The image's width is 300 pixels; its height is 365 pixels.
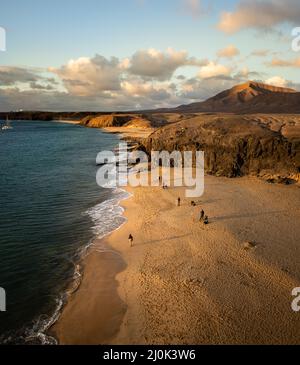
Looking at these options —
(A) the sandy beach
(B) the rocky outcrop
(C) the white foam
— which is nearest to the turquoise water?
(C) the white foam

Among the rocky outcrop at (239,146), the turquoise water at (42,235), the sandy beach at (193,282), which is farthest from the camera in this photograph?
the rocky outcrop at (239,146)

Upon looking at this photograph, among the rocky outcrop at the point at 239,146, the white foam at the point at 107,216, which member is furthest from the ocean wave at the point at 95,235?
the rocky outcrop at the point at 239,146

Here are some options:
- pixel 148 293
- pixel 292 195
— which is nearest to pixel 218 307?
pixel 148 293

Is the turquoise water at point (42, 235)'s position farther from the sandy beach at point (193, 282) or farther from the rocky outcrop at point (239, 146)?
the rocky outcrop at point (239, 146)

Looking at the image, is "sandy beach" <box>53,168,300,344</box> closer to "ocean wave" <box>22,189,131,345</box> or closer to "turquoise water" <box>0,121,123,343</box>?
"ocean wave" <box>22,189,131,345</box>

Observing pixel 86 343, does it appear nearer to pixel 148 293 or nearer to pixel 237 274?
pixel 148 293

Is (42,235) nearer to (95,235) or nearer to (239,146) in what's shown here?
(95,235)

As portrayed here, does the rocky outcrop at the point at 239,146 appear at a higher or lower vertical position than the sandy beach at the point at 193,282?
higher
